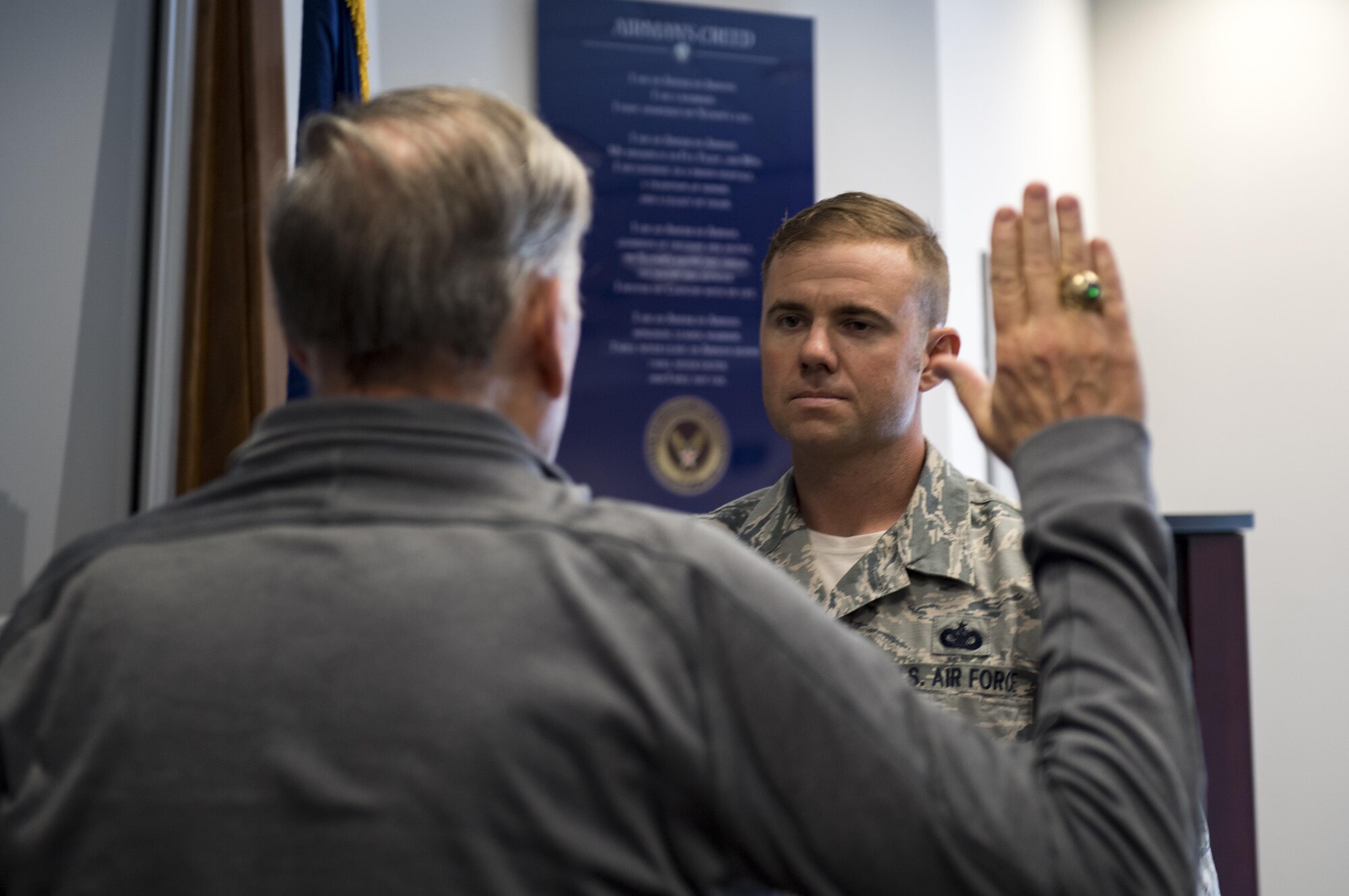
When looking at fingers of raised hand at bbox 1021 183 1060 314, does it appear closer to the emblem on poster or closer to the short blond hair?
the short blond hair

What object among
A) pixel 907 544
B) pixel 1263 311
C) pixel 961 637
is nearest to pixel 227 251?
pixel 907 544

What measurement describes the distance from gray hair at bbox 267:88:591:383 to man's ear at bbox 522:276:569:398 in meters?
0.01

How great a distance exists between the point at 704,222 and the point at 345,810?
2991 mm

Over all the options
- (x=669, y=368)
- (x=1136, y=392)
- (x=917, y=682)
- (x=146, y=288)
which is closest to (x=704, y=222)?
(x=669, y=368)

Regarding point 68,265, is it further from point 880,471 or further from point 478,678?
point 478,678

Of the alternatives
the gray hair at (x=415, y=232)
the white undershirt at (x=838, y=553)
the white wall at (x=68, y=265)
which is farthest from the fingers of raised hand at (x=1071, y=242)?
the white wall at (x=68, y=265)

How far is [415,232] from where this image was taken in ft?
2.47

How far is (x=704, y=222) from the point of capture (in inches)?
138

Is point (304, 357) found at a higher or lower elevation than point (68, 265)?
lower

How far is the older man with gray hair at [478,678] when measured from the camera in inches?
26.4

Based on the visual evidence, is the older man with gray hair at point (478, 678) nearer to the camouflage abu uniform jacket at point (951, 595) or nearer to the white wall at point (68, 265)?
the camouflage abu uniform jacket at point (951, 595)

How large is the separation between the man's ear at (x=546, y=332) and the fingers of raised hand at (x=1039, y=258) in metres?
0.34

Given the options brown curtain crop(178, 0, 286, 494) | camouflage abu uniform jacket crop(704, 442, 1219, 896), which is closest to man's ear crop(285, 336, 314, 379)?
camouflage abu uniform jacket crop(704, 442, 1219, 896)

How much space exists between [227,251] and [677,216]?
1588 millimetres
